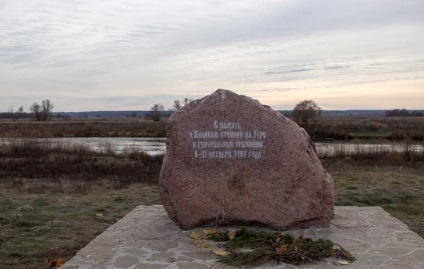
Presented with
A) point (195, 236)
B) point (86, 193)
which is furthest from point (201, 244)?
point (86, 193)

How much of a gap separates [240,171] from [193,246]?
149cm

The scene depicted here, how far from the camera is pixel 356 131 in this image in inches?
1898

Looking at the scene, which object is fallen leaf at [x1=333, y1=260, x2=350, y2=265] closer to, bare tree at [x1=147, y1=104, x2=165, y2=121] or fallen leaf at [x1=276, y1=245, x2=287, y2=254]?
fallen leaf at [x1=276, y1=245, x2=287, y2=254]

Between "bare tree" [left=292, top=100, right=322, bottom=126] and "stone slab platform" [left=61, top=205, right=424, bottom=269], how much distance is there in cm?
4231

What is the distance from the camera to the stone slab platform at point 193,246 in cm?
627

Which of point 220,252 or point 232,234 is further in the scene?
point 232,234

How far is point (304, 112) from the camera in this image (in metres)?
52.2

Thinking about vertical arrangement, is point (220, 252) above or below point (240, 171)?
below

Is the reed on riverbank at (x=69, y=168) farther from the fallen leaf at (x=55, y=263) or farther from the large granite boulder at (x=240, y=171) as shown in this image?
the fallen leaf at (x=55, y=263)

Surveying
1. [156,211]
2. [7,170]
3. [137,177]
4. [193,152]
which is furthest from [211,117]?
[7,170]

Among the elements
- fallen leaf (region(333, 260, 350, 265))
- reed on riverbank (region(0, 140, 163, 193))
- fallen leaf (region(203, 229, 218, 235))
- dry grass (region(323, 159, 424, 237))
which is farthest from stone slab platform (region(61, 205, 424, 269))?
reed on riverbank (region(0, 140, 163, 193))

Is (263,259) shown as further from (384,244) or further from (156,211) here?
(156,211)

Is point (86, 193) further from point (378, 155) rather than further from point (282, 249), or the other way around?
point (378, 155)

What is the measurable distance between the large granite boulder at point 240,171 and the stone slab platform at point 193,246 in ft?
1.28
